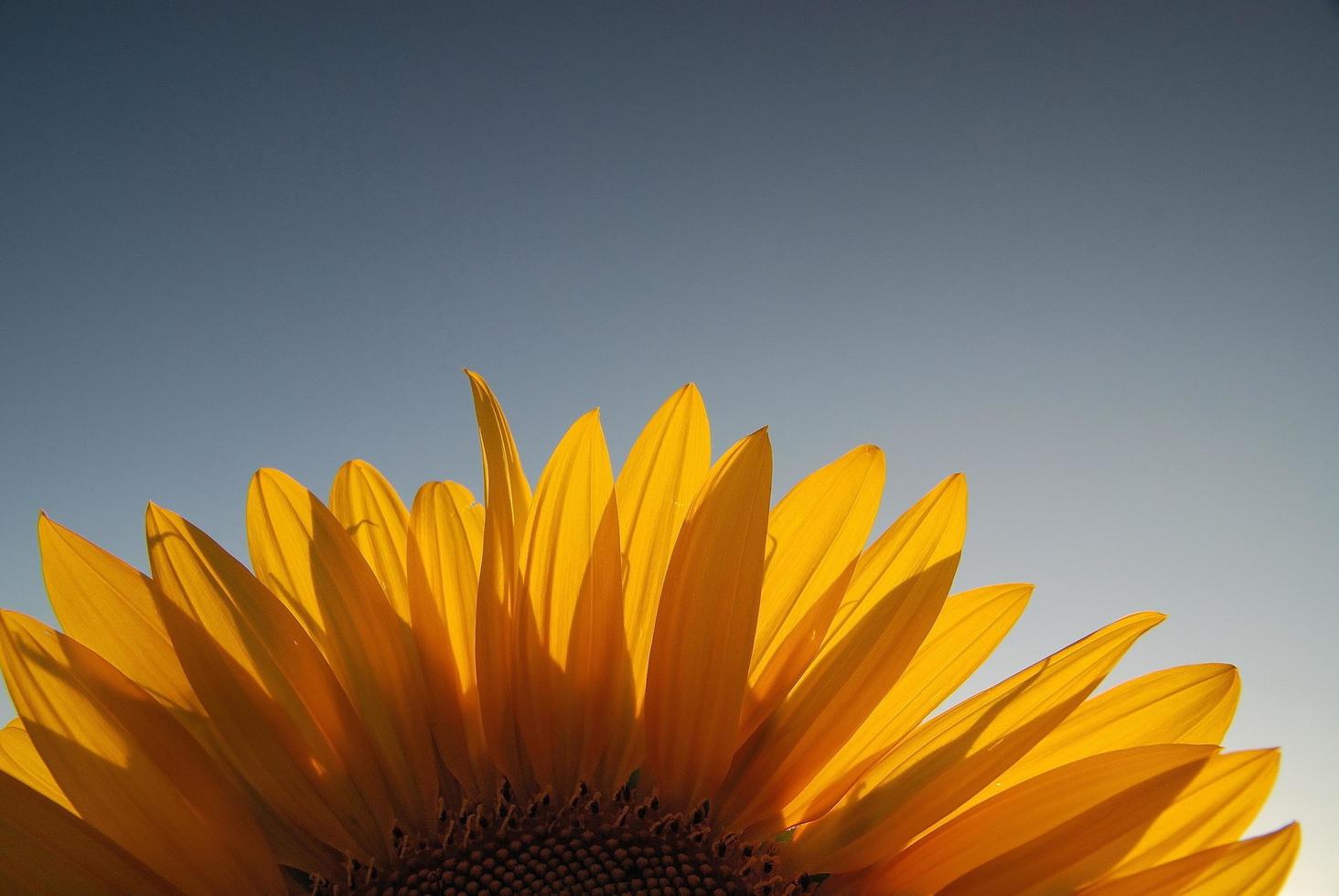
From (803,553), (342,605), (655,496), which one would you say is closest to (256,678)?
(342,605)

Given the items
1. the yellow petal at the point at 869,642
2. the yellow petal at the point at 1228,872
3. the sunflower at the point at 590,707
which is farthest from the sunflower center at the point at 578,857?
the yellow petal at the point at 1228,872

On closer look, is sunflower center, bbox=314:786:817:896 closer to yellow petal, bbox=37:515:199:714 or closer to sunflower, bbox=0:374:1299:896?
Answer: sunflower, bbox=0:374:1299:896

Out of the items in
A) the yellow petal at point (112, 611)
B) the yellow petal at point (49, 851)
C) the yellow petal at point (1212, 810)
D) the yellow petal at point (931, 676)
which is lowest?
the yellow petal at point (1212, 810)

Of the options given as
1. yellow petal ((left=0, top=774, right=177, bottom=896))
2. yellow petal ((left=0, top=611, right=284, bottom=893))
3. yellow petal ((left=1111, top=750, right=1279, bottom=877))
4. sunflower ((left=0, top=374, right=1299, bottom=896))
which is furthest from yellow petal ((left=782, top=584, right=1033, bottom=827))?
yellow petal ((left=0, top=774, right=177, bottom=896))

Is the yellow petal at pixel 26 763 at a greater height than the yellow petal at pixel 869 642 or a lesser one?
greater

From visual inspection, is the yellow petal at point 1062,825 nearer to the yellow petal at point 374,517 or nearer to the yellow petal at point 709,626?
the yellow petal at point 709,626

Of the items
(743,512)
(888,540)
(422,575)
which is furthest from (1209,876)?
(422,575)

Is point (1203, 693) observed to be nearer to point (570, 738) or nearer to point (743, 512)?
point (743, 512)
